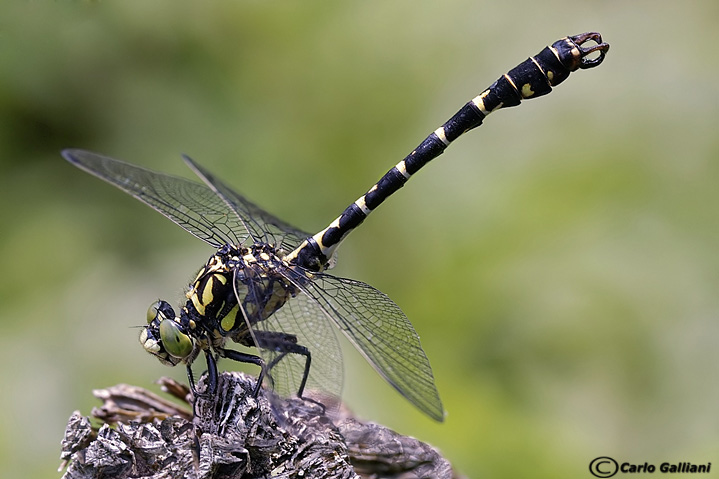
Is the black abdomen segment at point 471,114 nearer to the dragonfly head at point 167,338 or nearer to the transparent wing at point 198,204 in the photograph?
the transparent wing at point 198,204

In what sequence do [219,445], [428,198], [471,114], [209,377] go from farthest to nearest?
[428,198]
[471,114]
[209,377]
[219,445]

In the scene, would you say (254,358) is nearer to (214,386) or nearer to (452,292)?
(214,386)

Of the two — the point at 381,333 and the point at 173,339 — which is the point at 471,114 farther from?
the point at 173,339

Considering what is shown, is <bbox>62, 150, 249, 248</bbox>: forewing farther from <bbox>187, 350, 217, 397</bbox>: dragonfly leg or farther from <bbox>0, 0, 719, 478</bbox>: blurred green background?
<bbox>0, 0, 719, 478</bbox>: blurred green background

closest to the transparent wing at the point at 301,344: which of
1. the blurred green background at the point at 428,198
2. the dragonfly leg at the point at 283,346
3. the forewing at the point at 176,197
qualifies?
the dragonfly leg at the point at 283,346

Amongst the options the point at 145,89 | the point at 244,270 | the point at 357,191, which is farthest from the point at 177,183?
the point at 145,89

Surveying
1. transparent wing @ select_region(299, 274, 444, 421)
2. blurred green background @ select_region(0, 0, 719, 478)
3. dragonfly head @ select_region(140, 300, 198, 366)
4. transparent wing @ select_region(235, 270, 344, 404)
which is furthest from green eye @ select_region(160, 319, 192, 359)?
blurred green background @ select_region(0, 0, 719, 478)

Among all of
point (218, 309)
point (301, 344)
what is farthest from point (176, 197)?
point (301, 344)
